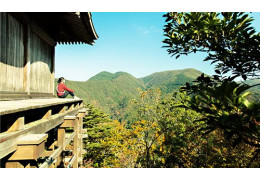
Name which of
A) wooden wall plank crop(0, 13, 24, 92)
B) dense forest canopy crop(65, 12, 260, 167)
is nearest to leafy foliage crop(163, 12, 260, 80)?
dense forest canopy crop(65, 12, 260, 167)

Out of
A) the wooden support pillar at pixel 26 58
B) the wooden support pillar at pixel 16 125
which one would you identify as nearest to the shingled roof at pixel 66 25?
the wooden support pillar at pixel 26 58

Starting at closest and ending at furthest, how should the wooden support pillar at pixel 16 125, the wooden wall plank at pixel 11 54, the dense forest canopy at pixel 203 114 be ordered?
1. the dense forest canopy at pixel 203 114
2. the wooden support pillar at pixel 16 125
3. the wooden wall plank at pixel 11 54

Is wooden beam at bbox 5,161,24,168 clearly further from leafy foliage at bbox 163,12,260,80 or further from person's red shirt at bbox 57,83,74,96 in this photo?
person's red shirt at bbox 57,83,74,96

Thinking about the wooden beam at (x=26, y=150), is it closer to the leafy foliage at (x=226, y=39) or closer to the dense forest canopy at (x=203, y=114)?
the dense forest canopy at (x=203, y=114)

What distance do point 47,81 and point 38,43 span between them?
5.45 ft

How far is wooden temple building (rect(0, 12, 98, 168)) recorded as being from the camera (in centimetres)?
187

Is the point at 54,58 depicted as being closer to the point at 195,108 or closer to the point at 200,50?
the point at 200,50

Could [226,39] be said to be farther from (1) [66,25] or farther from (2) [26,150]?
(1) [66,25]

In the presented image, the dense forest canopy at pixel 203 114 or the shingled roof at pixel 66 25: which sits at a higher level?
the shingled roof at pixel 66 25

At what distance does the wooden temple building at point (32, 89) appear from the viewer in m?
1.87

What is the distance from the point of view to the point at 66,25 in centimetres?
524

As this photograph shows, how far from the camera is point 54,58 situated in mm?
6633

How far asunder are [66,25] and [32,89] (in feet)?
8.13
